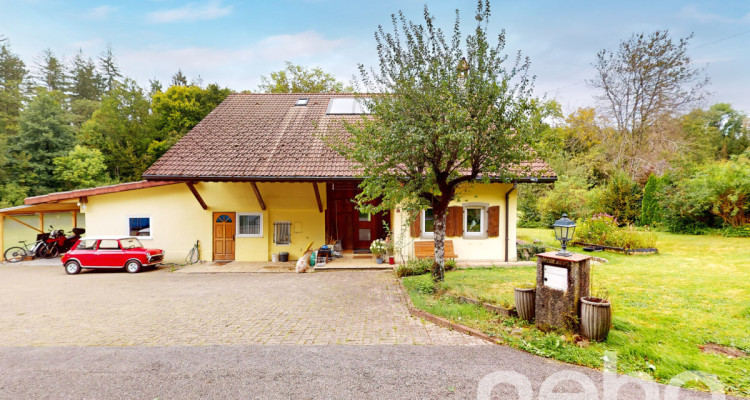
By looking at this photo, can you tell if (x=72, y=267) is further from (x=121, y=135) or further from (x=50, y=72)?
(x=50, y=72)

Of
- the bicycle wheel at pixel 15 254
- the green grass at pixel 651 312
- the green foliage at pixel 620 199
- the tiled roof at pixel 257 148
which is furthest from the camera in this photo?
the green foliage at pixel 620 199

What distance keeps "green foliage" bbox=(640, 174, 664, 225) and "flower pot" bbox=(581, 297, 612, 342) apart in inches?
636

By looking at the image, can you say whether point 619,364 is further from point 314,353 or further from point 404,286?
point 404,286

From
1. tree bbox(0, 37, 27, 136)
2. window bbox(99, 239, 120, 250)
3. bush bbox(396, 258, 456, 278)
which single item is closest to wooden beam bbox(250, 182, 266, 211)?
window bbox(99, 239, 120, 250)

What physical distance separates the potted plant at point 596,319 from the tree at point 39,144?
32.8 metres

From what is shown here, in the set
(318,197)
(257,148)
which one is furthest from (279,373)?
(257,148)

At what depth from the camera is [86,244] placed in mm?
10469

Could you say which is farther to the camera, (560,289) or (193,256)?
(193,256)

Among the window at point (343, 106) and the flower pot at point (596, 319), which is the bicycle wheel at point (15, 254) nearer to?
the window at point (343, 106)

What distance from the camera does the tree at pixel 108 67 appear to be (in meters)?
36.7

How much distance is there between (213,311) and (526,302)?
583 centimetres

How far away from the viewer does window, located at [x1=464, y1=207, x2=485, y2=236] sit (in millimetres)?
10656

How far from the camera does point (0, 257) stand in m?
12.7

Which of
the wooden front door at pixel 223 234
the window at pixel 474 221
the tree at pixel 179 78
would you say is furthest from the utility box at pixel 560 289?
the tree at pixel 179 78
